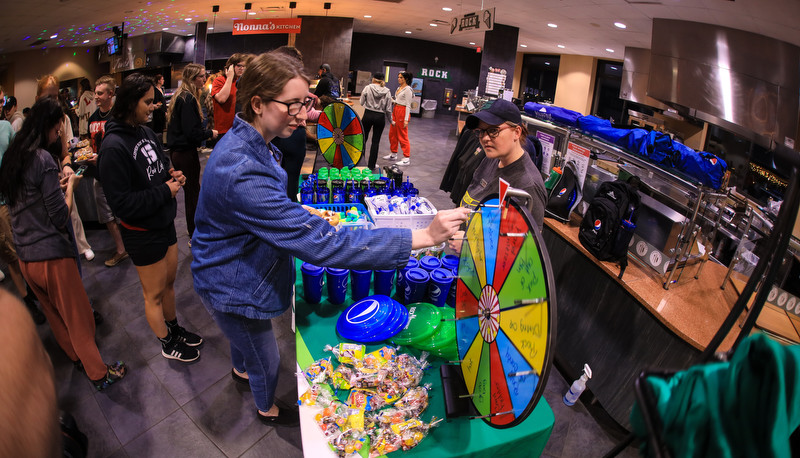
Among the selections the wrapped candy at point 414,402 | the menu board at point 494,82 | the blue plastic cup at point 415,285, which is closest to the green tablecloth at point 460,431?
the wrapped candy at point 414,402

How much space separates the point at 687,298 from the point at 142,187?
327 cm

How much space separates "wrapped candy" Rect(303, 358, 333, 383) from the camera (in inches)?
65.6

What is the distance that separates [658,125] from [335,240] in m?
7.49

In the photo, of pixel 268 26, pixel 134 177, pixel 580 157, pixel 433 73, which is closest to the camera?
pixel 134 177

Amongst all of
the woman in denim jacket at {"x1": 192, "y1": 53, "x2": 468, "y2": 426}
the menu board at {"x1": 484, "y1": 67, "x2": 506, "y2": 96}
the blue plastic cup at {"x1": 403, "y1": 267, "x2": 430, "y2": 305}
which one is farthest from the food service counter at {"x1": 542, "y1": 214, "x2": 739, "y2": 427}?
the menu board at {"x1": 484, "y1": 67, "x2": 506, "y2": 96}

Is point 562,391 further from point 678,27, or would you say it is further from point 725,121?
point 678,27

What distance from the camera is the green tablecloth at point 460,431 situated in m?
1.47

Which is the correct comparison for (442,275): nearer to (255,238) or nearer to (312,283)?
(312,283)

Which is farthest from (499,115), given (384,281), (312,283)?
(312,283)

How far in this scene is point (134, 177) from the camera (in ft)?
7.63

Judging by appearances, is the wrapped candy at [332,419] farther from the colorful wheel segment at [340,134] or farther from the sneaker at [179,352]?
the colorful wheel segment at [340,134]

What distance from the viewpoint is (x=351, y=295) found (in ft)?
7.42

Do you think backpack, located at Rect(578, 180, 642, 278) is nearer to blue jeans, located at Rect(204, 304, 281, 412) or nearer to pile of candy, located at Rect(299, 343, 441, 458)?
pile of candy, located at Rect(299, 343, 441, 458)

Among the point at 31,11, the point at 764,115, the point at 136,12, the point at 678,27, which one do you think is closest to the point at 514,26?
the point at 678,27
